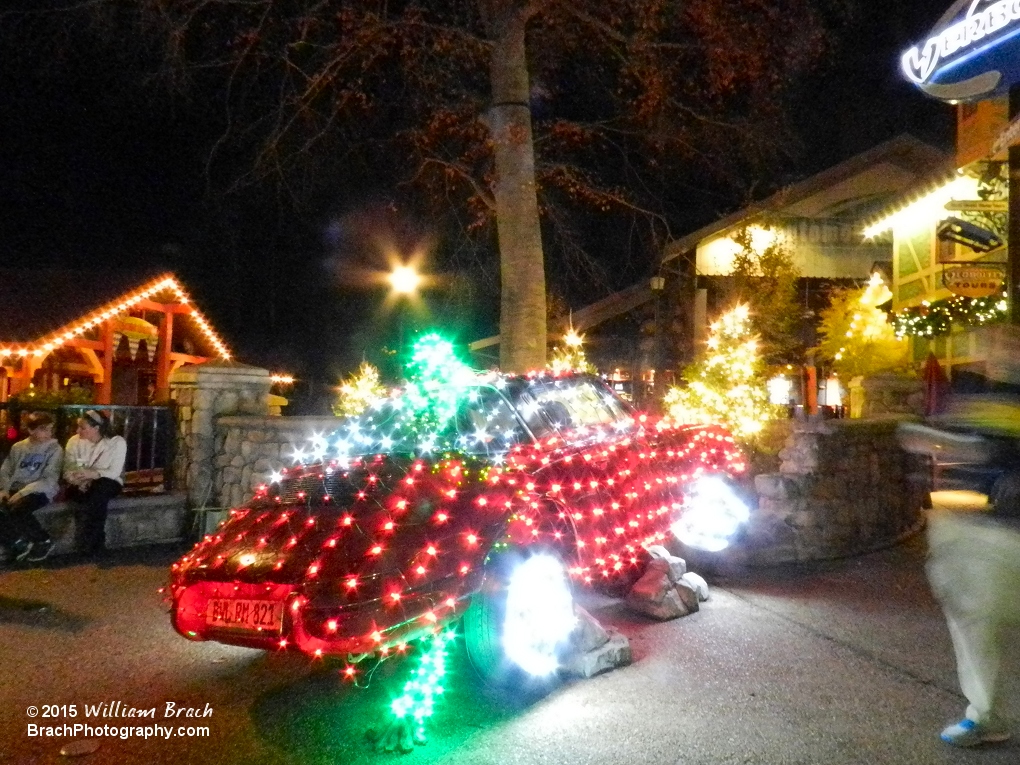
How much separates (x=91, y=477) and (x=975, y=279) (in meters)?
11.0

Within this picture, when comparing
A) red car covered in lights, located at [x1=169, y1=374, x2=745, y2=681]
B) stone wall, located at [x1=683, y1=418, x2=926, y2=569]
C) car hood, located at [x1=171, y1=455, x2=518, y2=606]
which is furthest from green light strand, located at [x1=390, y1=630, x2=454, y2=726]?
stone wall, located at [x1=683, y1=418, x2=926, y2=569]

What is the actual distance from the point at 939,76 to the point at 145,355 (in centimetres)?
1794

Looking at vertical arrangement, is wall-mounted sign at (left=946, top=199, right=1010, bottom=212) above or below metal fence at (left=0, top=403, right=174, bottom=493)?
above

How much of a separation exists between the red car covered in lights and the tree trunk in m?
4.11

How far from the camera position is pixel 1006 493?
4.38 m

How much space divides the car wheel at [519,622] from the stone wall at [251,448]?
4999 mm

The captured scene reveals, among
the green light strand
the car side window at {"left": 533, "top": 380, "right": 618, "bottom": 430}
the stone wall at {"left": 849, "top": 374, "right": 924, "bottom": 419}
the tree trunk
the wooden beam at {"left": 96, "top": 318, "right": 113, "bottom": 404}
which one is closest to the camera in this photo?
the green light strand

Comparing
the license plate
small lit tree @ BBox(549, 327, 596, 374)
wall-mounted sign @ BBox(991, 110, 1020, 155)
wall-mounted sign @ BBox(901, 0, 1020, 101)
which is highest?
wall-mounted sign @ BBox(901, 0, 1020, 101)

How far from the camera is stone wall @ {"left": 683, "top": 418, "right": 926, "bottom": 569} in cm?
910

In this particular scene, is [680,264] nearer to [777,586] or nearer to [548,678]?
[777,586]

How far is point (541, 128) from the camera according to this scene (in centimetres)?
1423

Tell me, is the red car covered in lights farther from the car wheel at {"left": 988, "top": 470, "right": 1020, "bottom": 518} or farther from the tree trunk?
the tree trunk

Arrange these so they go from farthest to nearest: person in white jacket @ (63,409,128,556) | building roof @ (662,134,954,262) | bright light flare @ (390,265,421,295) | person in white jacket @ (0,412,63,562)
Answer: building roof @ (662,134,954,262), bright light flare @ (390,265,421,295), person in white jacket @ (63,409,128,556), person in white jacket @ (0,412,63,562)

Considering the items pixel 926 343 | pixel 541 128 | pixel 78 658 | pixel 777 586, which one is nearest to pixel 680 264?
pixel 926 343
